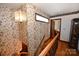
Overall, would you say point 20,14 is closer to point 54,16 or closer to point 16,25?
point 16,25

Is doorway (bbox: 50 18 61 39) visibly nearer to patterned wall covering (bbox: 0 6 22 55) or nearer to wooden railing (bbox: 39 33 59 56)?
wooden railing (bbox: 39 33 59 56)

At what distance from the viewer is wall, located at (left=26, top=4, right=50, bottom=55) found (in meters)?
1.30

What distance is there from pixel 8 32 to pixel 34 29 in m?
0.30

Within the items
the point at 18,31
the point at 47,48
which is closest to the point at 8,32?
the point at 18,31

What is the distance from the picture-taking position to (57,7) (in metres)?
1.34

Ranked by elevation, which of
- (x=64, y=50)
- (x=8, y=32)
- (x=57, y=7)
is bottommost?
(x=64, y=50)

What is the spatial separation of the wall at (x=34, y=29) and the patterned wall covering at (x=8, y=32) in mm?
138

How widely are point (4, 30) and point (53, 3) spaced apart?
65 centimetres

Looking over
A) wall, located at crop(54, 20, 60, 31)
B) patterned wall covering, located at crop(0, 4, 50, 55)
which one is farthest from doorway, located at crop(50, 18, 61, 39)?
patterned wall covering, located at crop(0, 4, 50, 55)

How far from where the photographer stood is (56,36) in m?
1.36

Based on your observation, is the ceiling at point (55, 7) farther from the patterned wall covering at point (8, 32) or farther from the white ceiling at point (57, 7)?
the patterned wall covering at point (8, 32)

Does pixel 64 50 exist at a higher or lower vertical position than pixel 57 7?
lower

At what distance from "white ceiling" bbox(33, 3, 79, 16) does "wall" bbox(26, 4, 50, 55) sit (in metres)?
0.06

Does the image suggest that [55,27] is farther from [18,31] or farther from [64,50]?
[18,31]
